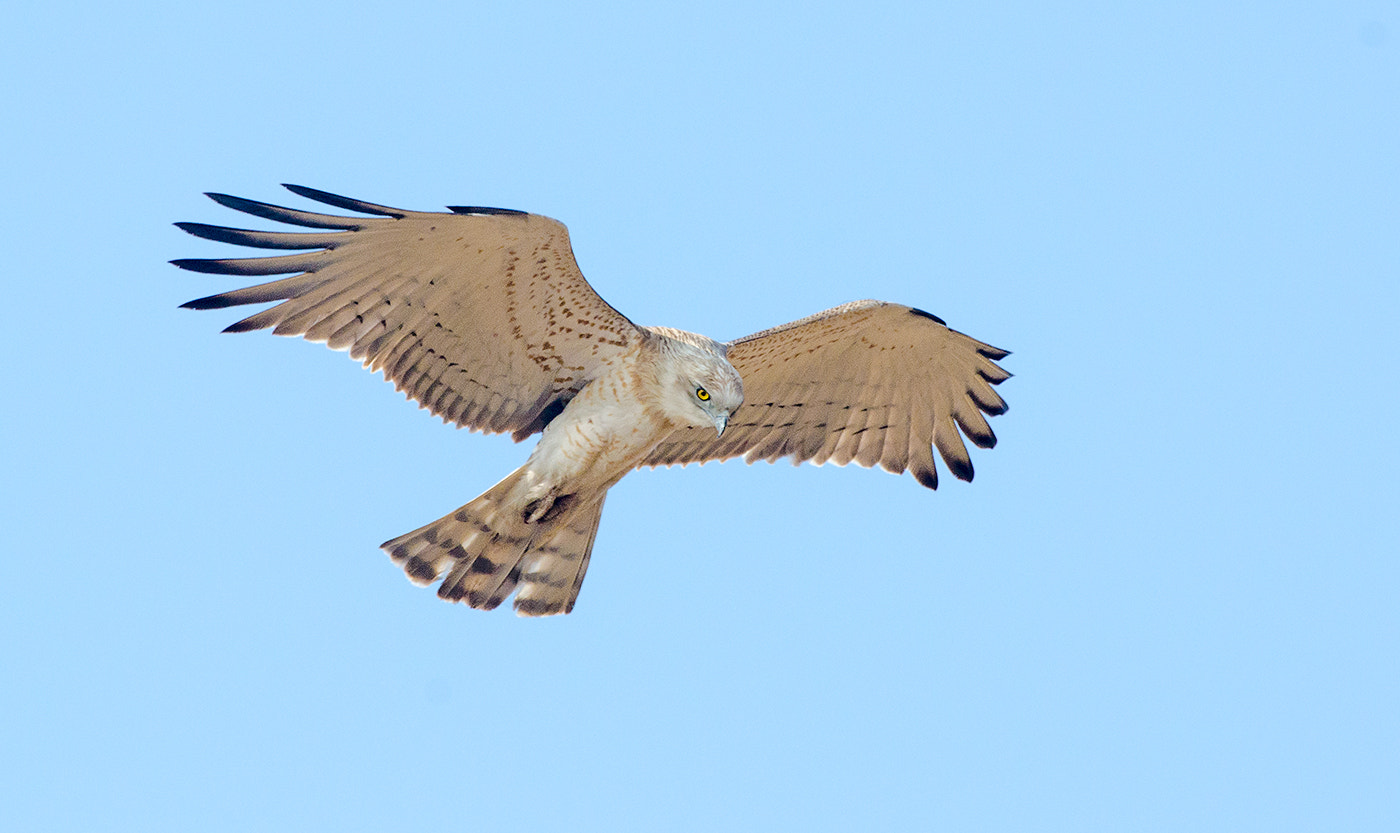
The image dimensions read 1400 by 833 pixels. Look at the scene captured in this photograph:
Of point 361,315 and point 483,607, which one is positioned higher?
point 361,315

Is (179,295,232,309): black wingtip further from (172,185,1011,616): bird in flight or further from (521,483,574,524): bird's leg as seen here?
(521,483,574,524): bird's leg

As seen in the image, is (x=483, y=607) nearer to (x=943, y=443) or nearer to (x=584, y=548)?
(x=584, y=548)

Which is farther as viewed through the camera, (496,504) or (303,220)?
(496,504)

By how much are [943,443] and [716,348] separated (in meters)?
2.20

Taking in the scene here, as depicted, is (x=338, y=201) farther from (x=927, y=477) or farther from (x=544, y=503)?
(x=927, y=477)

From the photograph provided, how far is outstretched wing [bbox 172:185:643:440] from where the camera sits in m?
8.00

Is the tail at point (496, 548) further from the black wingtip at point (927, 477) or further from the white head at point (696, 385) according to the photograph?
the black wingtip at point (927, 477)

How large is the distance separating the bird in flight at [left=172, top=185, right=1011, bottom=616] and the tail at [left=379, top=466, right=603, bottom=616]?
0.01 metres

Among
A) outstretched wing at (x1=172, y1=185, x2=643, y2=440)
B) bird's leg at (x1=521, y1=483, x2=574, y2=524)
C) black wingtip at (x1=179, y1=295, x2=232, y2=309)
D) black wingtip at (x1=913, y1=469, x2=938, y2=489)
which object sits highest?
black wingtip at (x1=913, y1=469, x2=938, y2=489)

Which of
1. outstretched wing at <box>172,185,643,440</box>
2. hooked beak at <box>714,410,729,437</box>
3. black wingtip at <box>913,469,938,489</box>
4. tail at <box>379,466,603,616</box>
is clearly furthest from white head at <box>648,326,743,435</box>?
black wingtip at <box>913,469,938,489</box>

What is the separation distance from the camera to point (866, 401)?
33.9 ft

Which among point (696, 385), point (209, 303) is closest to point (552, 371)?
point (696, 385)

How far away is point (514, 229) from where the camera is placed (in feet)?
26.5

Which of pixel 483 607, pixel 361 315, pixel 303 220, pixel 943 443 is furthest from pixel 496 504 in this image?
pixel 943 443
